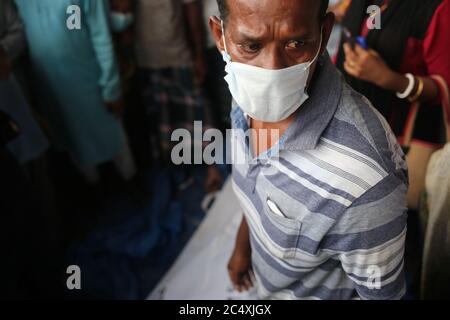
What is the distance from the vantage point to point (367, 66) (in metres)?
0.98

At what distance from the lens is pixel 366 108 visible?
2.61 ft

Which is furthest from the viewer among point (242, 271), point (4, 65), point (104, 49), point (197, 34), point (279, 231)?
point (197, 34)

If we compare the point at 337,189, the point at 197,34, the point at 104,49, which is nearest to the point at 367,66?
the point at 337,189

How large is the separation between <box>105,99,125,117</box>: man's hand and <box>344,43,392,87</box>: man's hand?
132cm

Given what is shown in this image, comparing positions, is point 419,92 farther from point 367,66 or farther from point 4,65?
point 4,65

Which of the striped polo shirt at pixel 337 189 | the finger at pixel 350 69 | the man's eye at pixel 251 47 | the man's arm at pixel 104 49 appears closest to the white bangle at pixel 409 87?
the finger at pixel 350 69

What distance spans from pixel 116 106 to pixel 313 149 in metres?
1.45

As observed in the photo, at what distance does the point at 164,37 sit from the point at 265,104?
1.40m

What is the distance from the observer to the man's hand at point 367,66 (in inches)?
38.3

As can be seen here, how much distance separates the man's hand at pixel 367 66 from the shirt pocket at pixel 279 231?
0.40 meters

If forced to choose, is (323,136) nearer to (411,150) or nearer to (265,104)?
(265,104)

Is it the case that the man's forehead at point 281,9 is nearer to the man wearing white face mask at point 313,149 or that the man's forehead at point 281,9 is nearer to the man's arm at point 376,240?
the man wearing white face mask at point 313,149

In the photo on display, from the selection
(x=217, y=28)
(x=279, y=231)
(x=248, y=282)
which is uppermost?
(x=217, y=28)

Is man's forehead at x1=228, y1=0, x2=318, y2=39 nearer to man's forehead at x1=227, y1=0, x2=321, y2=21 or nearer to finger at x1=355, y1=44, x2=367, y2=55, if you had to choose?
man's forehead at x1=227, y1=0, x2=321, y2=21
